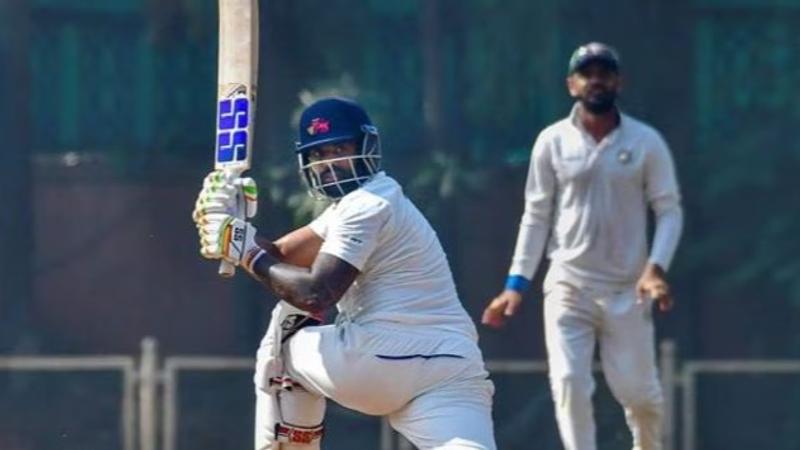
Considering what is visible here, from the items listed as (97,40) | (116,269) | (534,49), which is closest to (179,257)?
(116,269)

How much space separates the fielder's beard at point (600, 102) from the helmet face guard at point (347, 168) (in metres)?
1.98

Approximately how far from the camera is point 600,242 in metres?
8.73

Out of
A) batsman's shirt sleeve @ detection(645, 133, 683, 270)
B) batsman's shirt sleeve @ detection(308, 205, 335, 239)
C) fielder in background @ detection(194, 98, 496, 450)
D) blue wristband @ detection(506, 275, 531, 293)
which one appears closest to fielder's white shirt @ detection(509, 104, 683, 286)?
batsman's shirt sleeve @ detection(645, 133, 683, 270)

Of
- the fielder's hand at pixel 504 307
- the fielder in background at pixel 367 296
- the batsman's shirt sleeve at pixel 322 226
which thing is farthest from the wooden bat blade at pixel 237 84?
the fielder's hand at pixel 504 307

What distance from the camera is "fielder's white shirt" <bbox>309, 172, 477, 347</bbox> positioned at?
6.70 m

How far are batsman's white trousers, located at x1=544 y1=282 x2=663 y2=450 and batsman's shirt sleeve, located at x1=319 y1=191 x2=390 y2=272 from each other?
7.04ft

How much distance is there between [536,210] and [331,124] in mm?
2070

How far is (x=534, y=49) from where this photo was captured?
10172 mm

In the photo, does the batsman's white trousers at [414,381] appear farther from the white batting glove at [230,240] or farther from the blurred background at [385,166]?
the blurred background at [385,166]

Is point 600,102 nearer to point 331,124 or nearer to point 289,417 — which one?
point 331,124

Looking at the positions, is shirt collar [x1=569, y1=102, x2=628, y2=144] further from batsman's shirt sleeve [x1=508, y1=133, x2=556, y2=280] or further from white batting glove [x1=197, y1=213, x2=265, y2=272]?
white batting glove [x1=197, y1=213, x2=265, y2=272]

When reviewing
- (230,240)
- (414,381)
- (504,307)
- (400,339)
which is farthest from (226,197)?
(504,307)

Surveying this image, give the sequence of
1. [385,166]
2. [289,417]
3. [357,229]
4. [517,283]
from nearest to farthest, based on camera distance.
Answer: [357,229] < [289,417] < [517,283] < [385,166]

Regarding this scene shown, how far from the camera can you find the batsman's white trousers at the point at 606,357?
343 inches
